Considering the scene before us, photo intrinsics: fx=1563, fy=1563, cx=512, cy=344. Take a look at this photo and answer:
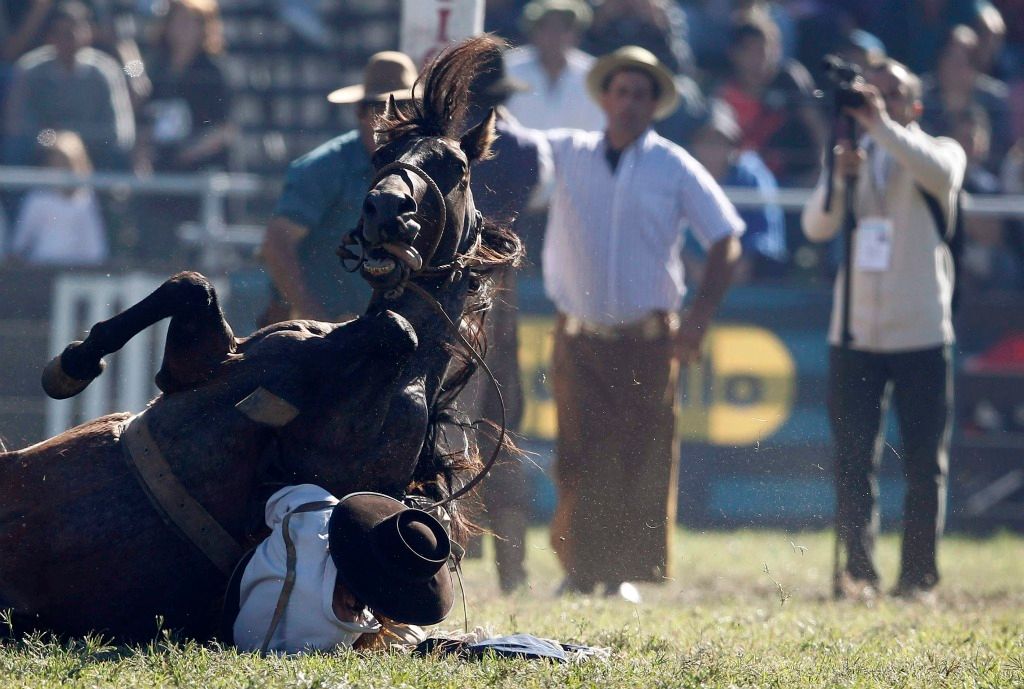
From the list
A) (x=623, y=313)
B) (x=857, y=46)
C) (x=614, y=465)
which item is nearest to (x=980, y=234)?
(x=857, y=46)

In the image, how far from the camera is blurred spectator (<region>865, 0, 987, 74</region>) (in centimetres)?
1134

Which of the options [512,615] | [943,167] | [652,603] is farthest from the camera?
[943,167]

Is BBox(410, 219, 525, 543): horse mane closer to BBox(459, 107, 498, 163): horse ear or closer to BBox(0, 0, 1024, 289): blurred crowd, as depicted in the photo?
BBox(459, 107, 498, 163): horse ear

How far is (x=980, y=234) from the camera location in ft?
34.3

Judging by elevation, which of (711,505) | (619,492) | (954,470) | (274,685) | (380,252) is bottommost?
(954,470)

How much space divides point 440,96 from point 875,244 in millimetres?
3950

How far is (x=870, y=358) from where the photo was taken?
784cm

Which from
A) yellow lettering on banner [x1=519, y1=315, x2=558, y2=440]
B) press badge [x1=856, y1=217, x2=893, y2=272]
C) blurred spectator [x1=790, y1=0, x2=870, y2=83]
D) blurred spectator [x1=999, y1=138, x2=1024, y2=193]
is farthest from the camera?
blurred spectator [x1=790, y1=0, x2=870, y2=83]

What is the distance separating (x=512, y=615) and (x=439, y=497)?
0.86m

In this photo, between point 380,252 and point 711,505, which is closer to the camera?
point 380,252

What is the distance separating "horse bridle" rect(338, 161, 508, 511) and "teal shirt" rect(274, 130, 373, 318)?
1631 millimetres

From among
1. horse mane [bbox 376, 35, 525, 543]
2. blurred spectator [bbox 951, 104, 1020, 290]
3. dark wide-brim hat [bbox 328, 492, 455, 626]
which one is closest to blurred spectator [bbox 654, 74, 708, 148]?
blurred spectator [bbox 951, 104, 1020, 290]

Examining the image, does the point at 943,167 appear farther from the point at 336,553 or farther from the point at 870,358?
the point at 336,553

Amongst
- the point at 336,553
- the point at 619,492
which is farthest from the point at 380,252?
the point at 619,492
